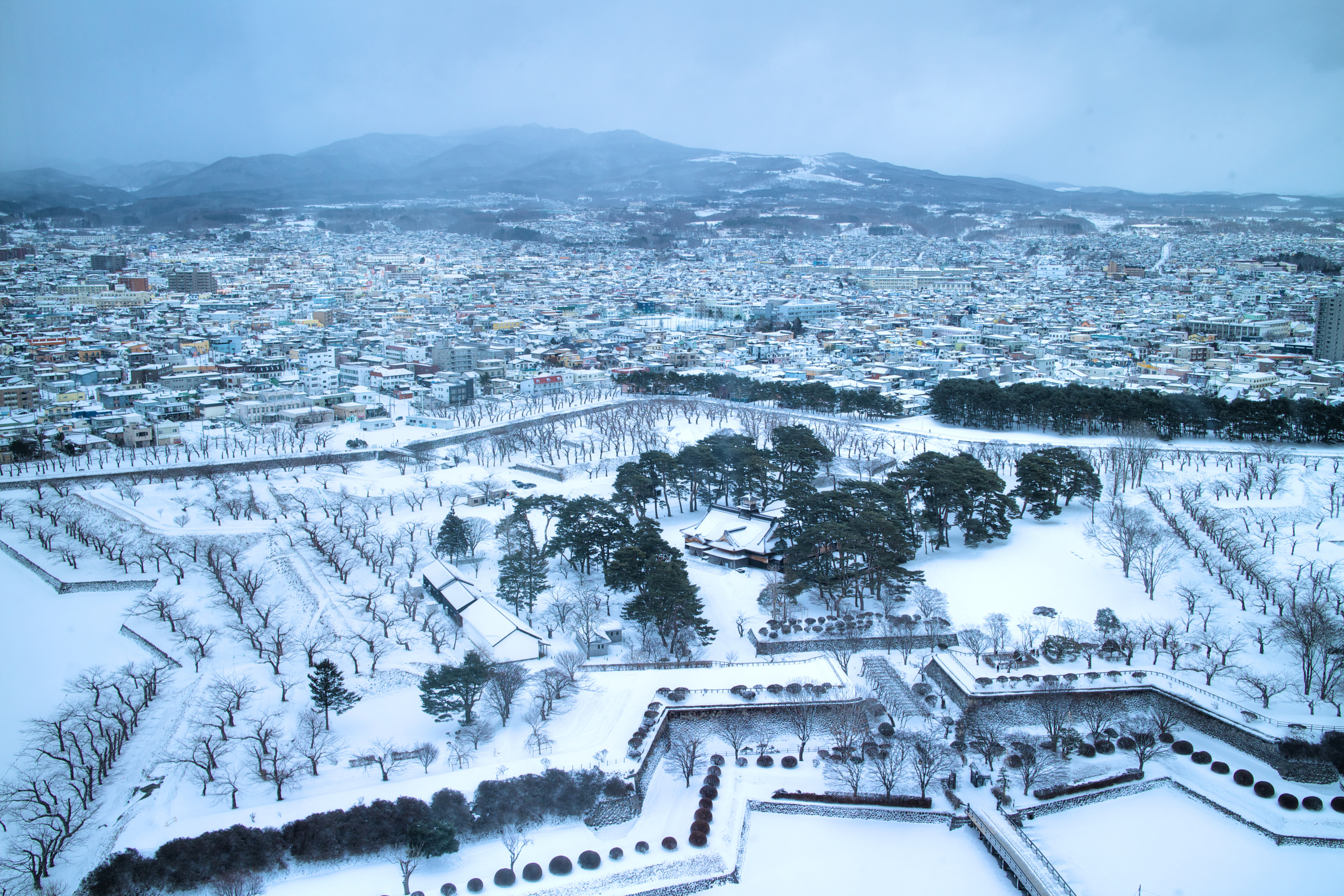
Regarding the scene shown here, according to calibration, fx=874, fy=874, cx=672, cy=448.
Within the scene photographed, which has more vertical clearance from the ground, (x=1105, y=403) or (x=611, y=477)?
(x=1105, y=403)

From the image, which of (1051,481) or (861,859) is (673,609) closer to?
(861,859)

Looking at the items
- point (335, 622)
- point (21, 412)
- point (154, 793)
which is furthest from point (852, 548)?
point (21, 412)

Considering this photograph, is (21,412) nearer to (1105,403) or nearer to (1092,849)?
(1092,849)

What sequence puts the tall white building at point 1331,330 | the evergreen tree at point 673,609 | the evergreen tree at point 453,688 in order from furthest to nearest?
the tall white building at point 1331,330 → the evergreen tree at point 673,609 → the evergreen tree at point 453,688

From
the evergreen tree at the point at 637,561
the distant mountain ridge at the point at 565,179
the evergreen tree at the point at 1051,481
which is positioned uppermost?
the distant mountain ridge at the point at 565,179

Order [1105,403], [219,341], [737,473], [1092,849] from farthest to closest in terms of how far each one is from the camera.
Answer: [219,341]
[1105,403]
[737,473]
[1092,849]

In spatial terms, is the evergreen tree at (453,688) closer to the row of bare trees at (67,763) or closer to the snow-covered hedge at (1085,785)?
the row of bare trees at (67,763)

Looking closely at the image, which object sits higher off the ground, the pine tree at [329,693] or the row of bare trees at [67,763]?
the pine tree at [329,693]

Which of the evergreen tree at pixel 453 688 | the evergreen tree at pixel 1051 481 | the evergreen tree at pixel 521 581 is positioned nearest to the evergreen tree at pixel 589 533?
the evergreen tree at pixel 521 581
